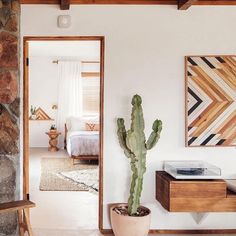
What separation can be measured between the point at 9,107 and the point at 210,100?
2078mm

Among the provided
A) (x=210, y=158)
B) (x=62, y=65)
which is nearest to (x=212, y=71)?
(x=210, y=158)

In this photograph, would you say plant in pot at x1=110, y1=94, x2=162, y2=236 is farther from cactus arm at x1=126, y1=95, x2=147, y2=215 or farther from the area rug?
the area rug

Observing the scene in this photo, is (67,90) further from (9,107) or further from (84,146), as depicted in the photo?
(9,107)

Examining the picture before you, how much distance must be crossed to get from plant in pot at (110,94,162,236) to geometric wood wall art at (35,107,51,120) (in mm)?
5853

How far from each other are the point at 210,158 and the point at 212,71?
3.03 ft

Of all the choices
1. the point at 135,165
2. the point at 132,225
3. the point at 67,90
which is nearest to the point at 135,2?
the point at 135,165

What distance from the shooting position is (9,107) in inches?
132

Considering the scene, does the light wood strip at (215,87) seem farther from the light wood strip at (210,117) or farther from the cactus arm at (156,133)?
the cactus arm at (156,133)

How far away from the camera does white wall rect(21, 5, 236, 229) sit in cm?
350

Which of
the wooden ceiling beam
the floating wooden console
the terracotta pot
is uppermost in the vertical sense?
the wooden ceiling beam

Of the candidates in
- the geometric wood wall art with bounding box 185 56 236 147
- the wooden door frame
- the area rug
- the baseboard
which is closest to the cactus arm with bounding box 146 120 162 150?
the geometric wood wall art with bounding box 185 56 236 147

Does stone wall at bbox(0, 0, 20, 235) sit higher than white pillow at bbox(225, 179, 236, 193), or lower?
higher

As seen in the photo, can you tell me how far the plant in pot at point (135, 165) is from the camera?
3123mm

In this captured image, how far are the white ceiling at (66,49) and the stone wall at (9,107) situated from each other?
118 inches
